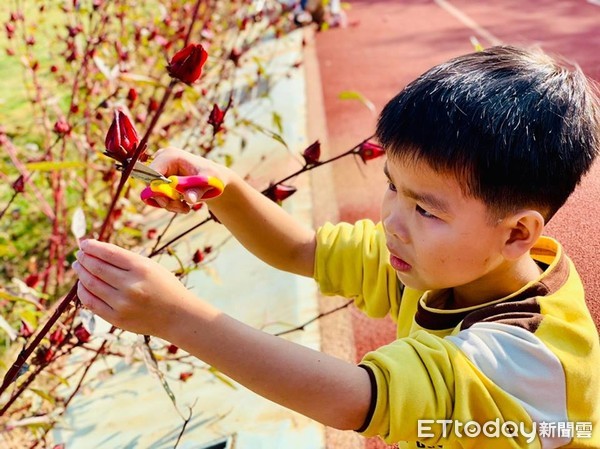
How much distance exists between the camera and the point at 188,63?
1135 mm

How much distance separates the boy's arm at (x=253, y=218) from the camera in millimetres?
1468

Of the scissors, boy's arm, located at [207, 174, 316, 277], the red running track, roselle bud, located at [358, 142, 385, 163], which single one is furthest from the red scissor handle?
the red running track

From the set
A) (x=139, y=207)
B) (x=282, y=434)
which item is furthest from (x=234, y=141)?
(x=282, y=434)

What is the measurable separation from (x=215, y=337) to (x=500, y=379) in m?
0.46

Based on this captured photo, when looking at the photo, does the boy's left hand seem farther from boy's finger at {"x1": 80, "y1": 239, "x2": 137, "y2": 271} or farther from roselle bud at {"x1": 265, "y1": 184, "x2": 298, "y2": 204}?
roselle bud at {"x1": 265, "y1": 184, "x2": 298, "y2": 204}

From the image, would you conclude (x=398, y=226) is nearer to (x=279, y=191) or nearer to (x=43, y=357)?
(x=279, y=191)

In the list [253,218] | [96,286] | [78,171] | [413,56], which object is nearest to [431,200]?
[253,218]

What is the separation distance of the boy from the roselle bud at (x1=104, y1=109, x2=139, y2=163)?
0.14m

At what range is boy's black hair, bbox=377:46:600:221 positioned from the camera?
1265mm

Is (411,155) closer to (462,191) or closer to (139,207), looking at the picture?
(462,191)

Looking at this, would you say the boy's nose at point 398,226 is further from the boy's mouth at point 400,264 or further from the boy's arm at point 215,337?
the boy's arm at point 215,337

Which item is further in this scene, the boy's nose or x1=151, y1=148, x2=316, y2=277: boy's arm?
x1=151, y1=148, x2=316, y2=277: boy's arm

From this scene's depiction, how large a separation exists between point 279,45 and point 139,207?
339 cm

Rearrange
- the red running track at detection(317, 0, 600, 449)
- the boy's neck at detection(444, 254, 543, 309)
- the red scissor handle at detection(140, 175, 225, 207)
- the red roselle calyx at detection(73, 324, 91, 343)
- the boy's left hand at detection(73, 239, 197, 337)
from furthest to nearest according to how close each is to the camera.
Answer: the red running track at detection(317, 0, 600, 449)
the red roselle calyx at detection(73, 324, 91, 343)
the boy's neck at detection(444, 254, 543, 309)
the red scissor handle at detection(140, 175, 225, 207)
the boy's left hand at detection(73, 239, 197, 337)
